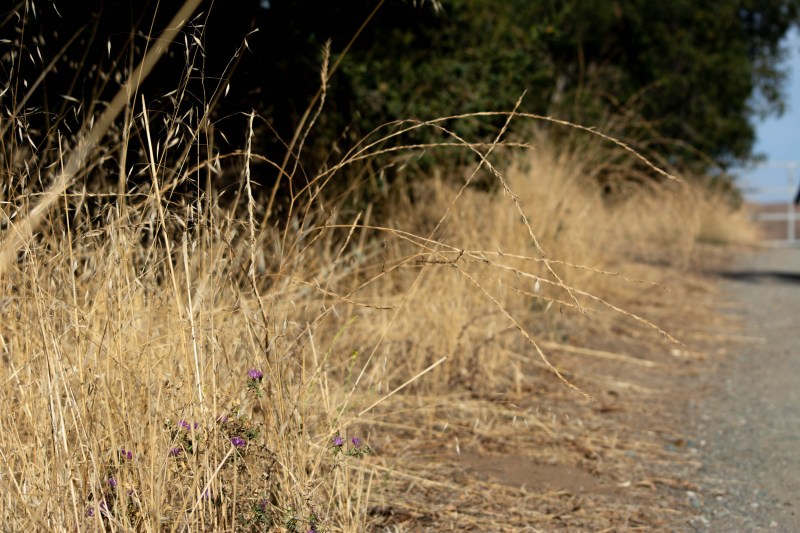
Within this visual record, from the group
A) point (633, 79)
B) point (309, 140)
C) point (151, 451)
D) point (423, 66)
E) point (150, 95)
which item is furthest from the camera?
point (633, 79)

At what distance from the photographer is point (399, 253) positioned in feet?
20.6

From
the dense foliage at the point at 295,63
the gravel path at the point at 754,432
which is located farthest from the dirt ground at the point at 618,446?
the dense foliage at the point at 295,63

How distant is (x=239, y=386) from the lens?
2.69 m

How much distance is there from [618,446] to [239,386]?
2.08m

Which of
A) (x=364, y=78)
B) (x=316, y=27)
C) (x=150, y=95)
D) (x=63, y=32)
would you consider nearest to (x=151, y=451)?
(x=150, y=95)

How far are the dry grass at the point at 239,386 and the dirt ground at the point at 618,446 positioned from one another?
0.02m

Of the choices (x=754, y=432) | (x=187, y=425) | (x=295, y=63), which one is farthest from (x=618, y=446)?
(x=295, y=63)

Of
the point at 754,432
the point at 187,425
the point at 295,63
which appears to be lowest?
the point at 754,432

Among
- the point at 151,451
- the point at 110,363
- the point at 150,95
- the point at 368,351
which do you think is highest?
the point at 150,95

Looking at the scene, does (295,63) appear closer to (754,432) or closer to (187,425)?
(754,432)

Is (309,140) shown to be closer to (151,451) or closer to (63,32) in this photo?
(63,32)

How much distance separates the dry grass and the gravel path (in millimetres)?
282

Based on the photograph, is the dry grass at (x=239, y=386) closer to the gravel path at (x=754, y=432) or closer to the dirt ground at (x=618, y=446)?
the dirt ground at (x=618, y=446)

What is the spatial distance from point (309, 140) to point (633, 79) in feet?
46.6
